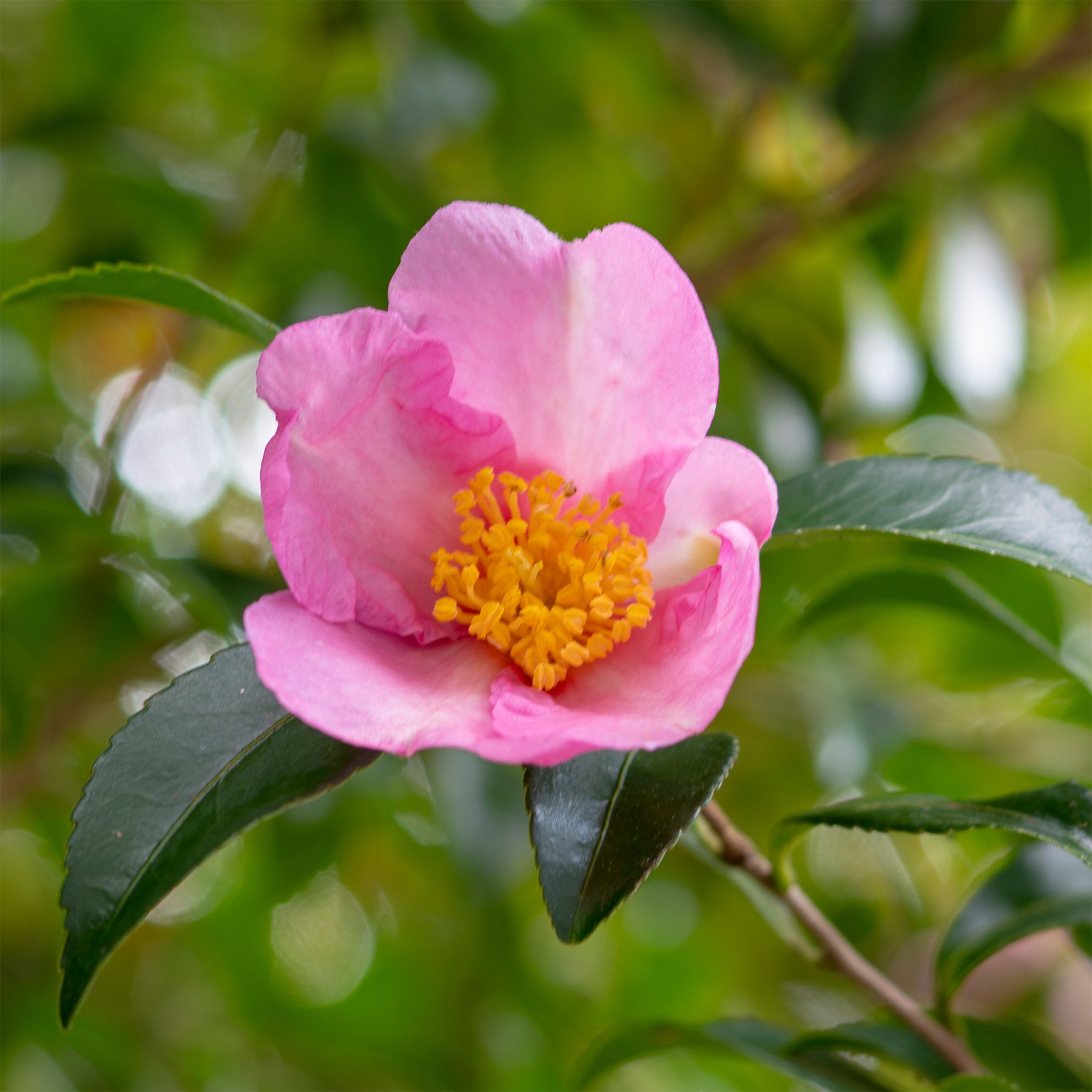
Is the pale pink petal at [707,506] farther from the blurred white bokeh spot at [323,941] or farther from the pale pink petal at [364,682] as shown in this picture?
the blurred white bokeh spot at [323,941]

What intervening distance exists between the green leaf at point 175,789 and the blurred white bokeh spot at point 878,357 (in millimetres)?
979

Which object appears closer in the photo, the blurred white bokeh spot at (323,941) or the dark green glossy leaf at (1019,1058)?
the dark green glossy leaf at (1019,1058)

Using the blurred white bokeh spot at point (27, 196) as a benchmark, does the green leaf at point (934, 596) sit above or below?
above

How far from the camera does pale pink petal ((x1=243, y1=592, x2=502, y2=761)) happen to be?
0.44 meters

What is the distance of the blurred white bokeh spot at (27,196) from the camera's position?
145 centimetres

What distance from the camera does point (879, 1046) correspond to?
688 mm

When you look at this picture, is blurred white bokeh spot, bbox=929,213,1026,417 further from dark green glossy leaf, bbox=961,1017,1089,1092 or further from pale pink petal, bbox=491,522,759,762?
pale pink petal, bbox=491,522,759,762

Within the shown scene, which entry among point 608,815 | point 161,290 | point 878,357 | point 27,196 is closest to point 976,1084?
point 608,815

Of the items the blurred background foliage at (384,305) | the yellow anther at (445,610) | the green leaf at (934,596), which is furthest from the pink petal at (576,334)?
the blurred background foliage at (384,305)

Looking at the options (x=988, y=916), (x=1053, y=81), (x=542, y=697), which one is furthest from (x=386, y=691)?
(x=1053, y=81)

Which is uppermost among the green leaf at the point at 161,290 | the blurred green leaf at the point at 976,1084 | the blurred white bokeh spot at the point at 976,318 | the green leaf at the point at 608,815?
the green leaf at the point at 161,290

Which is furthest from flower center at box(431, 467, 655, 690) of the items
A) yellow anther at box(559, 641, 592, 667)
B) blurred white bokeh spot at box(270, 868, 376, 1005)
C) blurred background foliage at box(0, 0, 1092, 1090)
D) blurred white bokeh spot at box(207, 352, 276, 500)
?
blurred white bokeh spot at box(270, 868, 376, 1005)

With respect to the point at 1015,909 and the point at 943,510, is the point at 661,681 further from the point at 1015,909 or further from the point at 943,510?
the point at 1015,909

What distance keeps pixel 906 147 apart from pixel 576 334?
3.36ft
